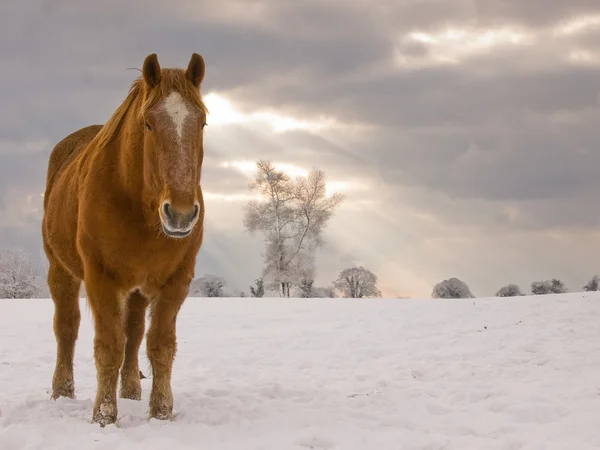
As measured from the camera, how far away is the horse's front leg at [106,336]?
541 centimetres

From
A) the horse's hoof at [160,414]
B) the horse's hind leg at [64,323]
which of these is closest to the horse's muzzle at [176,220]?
the horse's hoof at [160,414]

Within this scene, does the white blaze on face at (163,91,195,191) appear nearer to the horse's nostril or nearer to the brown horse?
the brown horse

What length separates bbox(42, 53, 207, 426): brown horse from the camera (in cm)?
482

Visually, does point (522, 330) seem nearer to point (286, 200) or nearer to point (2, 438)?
point (2, 438)

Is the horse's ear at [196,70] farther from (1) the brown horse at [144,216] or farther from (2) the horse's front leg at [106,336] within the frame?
(2) the horse's front leg at [106,336]

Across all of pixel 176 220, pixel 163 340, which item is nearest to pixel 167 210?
pixel 176 220

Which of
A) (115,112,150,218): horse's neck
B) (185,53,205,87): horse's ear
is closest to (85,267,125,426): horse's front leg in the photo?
(115,112,150,218): horse's neck

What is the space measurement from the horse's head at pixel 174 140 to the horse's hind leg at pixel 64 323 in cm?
256

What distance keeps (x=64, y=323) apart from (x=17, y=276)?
3236 cm

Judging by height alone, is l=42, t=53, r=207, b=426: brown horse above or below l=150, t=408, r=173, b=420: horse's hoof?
above

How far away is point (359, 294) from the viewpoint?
41562 mm

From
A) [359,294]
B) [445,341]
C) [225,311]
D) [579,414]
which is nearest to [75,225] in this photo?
[579,414]

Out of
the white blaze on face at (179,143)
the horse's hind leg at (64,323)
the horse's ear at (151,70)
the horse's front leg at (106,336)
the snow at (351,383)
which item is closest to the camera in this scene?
the white blaze on face at (179,143)

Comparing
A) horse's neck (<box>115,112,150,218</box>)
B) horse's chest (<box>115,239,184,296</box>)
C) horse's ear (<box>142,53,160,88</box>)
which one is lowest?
horse's chest (<box>115,239,184,296</box>)
